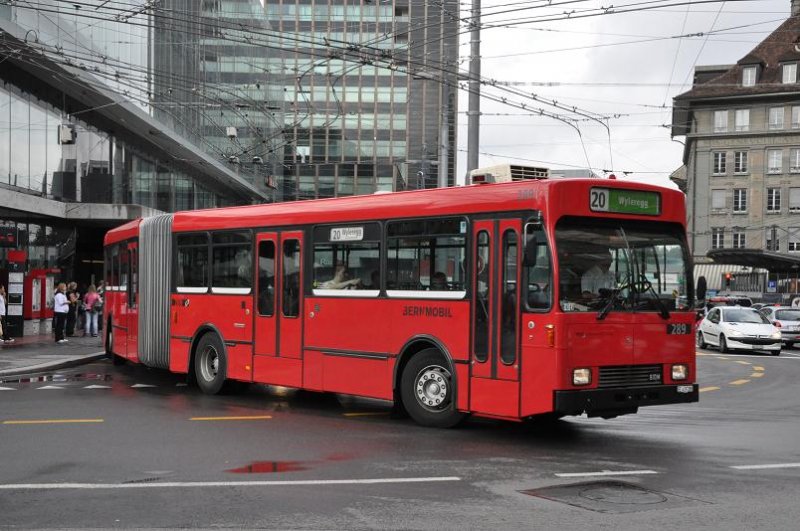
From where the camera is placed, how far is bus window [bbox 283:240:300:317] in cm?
1326

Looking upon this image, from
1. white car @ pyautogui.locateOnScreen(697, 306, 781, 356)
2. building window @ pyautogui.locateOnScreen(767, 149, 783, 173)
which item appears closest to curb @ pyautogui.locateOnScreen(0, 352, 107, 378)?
white car @ pyautogui.locateOnScreen(697, 306, 781, 356)

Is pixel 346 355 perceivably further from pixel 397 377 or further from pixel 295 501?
pixel 295 501

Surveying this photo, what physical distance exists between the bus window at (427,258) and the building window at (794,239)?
68.9 meters

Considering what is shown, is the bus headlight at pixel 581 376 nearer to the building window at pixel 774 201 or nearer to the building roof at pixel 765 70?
the building roof at pixel 765 70

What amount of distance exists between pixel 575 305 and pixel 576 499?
2.90 m

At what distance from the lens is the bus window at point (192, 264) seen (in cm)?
1532

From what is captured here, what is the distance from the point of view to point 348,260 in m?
12.4

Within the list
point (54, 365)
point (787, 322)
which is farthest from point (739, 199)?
point (54, 365)

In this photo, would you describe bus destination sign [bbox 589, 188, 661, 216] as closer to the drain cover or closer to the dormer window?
the drain cover

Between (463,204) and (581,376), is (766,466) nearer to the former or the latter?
(581,376)

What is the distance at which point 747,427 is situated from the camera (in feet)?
39.3

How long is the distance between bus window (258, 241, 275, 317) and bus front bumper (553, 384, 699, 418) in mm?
5123

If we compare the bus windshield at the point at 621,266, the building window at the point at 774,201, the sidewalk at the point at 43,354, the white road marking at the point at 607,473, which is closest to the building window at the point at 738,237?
the building window at the point at 774,201

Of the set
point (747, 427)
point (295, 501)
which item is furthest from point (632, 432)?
point (295, 501)
